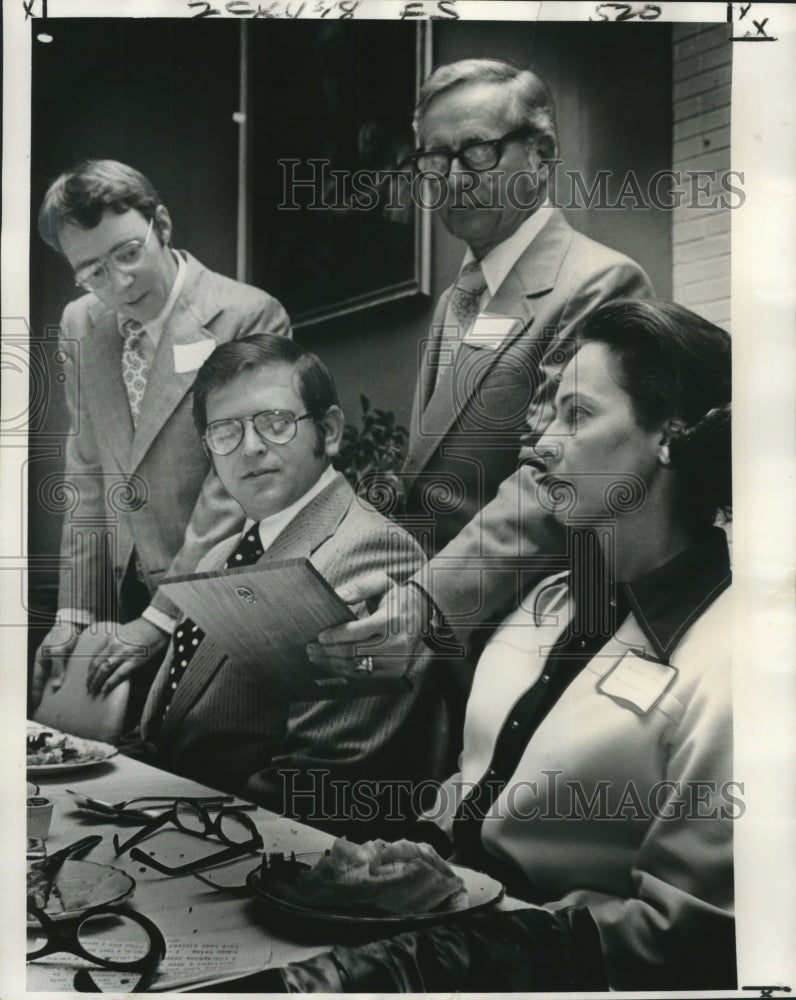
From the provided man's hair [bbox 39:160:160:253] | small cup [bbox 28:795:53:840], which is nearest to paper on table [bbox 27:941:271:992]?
small cup [bbox 28:795:53:840]

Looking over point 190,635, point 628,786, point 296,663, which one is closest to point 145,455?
point 190,635

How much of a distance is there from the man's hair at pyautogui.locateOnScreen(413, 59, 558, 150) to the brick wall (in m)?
0.35

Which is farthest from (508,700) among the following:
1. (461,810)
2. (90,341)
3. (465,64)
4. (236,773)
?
(465,64)

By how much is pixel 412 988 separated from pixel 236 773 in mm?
716

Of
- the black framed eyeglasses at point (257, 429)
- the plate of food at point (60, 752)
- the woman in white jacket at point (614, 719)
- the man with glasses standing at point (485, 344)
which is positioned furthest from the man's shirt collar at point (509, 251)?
the plate of food at point (60, 752)

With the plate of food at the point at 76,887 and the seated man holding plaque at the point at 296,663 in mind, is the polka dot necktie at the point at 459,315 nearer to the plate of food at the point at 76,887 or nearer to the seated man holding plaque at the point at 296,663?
the seated man holding plaque at the point at 296,663

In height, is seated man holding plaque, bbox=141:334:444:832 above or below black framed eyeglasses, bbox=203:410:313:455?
below

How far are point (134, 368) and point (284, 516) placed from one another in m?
0.60

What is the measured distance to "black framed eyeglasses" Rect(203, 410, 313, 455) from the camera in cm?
288

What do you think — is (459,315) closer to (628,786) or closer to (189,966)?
(628,786)

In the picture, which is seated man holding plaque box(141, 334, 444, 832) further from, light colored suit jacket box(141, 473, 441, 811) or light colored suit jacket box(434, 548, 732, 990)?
light colored suit jacket box(434, 548, 732, 990)

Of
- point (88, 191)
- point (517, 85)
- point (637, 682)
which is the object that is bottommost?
point (637, 682)

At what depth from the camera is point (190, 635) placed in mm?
2877

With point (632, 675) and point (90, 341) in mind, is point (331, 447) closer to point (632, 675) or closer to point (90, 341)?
point (90, 341)
